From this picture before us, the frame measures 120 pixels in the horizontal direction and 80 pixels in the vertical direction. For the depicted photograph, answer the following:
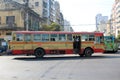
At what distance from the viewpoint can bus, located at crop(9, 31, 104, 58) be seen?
31.7m

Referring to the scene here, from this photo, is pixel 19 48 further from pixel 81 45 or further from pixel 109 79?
pixel 109 79

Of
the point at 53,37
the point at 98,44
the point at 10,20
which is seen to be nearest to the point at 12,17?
the point at 10,20

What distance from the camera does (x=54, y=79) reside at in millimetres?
15617

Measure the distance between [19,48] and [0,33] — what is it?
107 ft

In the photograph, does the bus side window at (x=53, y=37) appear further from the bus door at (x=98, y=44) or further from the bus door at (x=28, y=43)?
the bus door at (x=98, y=44)

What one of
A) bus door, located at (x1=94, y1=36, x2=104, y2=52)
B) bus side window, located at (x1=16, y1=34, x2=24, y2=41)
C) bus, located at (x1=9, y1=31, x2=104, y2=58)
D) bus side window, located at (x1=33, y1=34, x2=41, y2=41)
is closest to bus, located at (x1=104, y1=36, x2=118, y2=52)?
bus door, located at (x1=94, y1=36, x2=104, y2=52)

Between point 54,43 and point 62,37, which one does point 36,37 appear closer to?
point 54,43

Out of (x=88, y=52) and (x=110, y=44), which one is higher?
(x=110, y=44)

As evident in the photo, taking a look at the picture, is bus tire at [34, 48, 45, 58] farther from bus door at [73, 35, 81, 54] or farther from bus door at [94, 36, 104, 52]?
bus door at [94, 36, 104, 52]

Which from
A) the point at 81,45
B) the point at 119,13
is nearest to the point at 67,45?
the point at 81,45

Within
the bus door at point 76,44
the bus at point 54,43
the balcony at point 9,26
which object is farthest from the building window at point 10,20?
the bus door at point 76,44

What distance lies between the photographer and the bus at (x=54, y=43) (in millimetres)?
31656

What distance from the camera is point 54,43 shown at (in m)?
32.4

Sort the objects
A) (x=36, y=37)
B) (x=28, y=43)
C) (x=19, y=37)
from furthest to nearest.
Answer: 1. (x=36, y=37)
2. (x=28, y=43)
3. (x=19, y=37)
